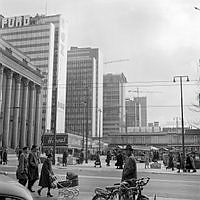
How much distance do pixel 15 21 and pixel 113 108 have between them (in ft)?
211

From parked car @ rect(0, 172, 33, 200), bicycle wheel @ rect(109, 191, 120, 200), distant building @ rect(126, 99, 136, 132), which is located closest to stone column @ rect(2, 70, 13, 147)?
bicycle wheel @ rect(109, 191, 120, 200)

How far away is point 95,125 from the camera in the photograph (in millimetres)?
153250

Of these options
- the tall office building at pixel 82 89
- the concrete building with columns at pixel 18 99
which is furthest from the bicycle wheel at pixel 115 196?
the tall office building at pixel 82 89

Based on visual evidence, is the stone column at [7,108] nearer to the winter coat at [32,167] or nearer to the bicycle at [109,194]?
the winter coat at [32,167]

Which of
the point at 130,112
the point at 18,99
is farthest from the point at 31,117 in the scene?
the point at 130,112

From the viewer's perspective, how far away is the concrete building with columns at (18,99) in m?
69.2

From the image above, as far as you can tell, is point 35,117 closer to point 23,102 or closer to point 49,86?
point 23,102

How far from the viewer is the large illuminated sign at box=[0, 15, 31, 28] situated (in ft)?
417

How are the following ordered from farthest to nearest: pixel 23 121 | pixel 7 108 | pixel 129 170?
pixel 23 121 < pixel 7 108 < pixel 129 170

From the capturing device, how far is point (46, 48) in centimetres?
11912

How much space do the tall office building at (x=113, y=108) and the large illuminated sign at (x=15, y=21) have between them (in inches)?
1941

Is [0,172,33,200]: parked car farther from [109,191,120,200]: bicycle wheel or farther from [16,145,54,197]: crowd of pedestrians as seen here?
[16,145,54,197]: crowd of pedestrians

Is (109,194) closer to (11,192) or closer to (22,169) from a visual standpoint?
(11,192)

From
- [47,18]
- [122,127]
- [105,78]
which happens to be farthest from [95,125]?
[47,18]
